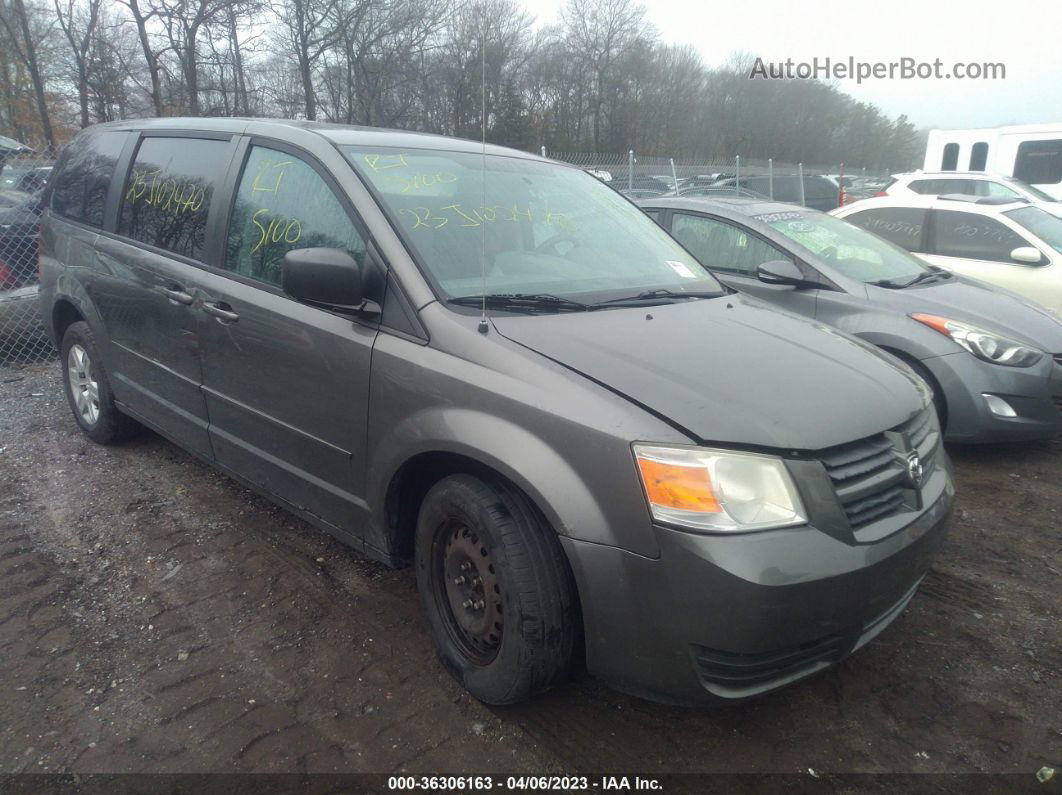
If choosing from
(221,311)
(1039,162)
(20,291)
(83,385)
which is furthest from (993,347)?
(1039,162)

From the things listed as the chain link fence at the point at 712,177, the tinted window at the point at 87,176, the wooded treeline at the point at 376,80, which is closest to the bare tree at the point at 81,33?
the wooded treeline at the point at 376,80

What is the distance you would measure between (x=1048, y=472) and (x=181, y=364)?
191 inches

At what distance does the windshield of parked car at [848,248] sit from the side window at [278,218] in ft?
11.5

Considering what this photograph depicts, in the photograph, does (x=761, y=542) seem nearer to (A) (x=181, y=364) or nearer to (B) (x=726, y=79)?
(A) (x=181, y=364)

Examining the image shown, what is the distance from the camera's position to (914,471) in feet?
7.86

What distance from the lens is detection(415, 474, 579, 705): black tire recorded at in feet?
7.28

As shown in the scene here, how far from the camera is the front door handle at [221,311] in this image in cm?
317

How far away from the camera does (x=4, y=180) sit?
888 centimetres

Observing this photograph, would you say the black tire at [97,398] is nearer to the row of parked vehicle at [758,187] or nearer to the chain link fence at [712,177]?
the chain link fence at [712,177]

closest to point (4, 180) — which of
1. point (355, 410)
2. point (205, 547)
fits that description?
point (205, 547)

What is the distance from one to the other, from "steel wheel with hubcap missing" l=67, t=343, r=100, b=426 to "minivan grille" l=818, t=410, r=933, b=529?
4106 millimetres

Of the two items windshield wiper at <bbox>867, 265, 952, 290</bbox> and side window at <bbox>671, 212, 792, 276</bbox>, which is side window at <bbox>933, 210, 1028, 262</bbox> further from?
side window at <bbox>671, 212, 792, 276</bbox>

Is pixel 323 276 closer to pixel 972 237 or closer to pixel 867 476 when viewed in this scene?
pixel 867 476

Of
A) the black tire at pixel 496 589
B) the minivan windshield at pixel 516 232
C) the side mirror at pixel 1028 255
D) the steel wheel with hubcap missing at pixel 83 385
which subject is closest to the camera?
the black tire at pixel 496 589
